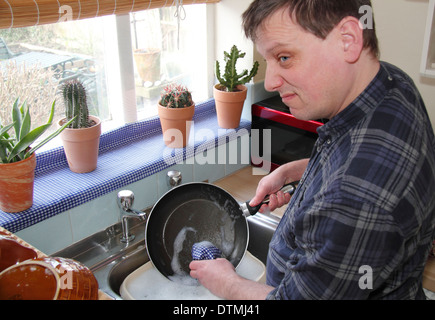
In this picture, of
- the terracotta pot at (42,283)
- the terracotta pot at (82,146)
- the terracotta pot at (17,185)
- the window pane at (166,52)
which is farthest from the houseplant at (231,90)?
the terracotta pot at (42,283)

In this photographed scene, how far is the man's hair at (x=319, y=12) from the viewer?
2.24 ft

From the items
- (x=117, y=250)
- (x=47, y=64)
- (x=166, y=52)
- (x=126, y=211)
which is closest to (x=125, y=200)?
(x=126, y=211)

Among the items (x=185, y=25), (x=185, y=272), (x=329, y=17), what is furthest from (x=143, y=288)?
(x=185, y=25)

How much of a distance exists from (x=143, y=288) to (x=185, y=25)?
113 cm

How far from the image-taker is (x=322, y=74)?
0.71 metres

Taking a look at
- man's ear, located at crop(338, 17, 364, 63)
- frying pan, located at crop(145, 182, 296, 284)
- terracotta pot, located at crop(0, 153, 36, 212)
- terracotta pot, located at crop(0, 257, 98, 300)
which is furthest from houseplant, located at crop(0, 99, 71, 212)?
man's ear, located at crop(338, 17, 364, 63)

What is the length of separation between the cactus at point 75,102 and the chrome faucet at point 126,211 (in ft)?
0.83

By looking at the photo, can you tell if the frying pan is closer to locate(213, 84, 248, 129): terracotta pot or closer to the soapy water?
the soapy water

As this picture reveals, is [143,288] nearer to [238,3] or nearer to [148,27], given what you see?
[148,27]

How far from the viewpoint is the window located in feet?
4.66

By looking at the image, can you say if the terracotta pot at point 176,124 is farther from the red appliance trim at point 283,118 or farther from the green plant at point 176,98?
the red appliance trim at point 283,118

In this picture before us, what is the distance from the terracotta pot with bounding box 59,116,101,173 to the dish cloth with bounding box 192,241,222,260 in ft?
1.58

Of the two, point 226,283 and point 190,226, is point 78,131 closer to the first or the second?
point 190,226
